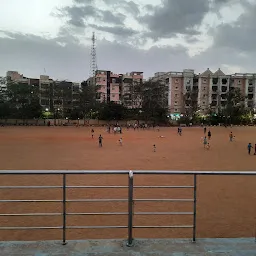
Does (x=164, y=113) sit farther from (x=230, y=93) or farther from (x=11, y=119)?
(x=11, y=119)

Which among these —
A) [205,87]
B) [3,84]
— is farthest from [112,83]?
[3,84]

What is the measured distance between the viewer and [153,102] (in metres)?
69.9

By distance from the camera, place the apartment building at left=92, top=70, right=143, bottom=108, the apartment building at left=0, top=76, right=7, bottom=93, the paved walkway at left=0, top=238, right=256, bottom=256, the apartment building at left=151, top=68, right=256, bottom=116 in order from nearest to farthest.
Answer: the paved walkway at left=0, top=238, right=256, bottom=256 < the apartment building at left=0, top=76, right=7, bottom=93 < the apartment building at left=151, top=68, right=256, bottom=116 < the apartment building at left=92, top=70, right=143, bottom=108

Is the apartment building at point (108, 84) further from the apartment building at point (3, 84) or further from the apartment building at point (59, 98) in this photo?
the apartment building at point (3, 84)

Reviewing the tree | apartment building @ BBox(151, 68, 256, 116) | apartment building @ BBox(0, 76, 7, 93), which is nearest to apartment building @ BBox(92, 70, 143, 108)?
apartment building @ BBox(151, 68, 256, 116)

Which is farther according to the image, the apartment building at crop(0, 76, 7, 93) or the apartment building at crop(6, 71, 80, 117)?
the apartment building at crop(6, 71, 80, 117)

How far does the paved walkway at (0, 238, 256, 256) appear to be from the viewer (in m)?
2.54

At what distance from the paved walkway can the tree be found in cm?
6587

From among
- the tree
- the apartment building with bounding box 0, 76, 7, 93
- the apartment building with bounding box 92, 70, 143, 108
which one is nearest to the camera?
the tree

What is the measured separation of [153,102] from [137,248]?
223ft

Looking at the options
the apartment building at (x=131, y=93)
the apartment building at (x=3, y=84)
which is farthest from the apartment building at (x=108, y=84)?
the apartment building at (x=3, y=84)

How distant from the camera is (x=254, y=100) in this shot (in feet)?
276

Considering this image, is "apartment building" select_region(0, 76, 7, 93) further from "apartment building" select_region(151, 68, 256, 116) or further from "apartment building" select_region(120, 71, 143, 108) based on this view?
"apartment building" select_region(151, 68, 256, 116)

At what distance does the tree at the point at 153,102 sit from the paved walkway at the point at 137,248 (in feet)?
216
